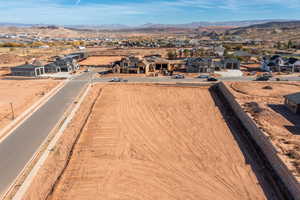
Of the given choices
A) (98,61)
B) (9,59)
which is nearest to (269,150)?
(98,61)

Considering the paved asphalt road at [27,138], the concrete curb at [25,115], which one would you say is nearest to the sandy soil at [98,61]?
the concrete curb at [25,115]

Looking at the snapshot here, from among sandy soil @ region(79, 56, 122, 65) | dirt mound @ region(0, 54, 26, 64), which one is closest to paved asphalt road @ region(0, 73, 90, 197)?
sandy soil @ region(79, 56, 122, 65)

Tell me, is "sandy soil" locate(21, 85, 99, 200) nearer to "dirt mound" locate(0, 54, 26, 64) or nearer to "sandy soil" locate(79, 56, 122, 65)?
"sandy soil" locate(79, 56, 122, 65)

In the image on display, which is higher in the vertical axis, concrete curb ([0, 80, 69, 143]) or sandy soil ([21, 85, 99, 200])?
concrete curb ([0, 80, 69, 143])

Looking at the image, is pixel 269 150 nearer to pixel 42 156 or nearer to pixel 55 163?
pixel 55 163

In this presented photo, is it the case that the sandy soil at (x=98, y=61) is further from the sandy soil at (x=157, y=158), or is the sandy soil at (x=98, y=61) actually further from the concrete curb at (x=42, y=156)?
the concrete curb at (x=42, y=156)
